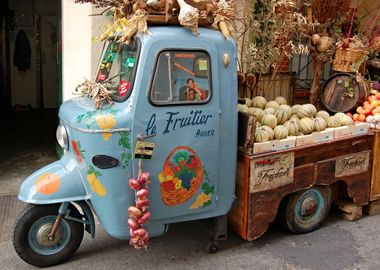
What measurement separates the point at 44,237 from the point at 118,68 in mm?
1594

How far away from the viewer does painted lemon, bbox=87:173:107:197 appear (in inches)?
148

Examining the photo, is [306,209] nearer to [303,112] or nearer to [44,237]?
[303,112]

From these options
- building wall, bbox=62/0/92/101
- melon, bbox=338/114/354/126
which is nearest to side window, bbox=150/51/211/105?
melon, bbox=338/114/354/126

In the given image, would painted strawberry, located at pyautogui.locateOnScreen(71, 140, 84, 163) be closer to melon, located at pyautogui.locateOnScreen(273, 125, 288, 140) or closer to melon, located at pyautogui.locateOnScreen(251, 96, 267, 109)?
melon, located at pyautogui.locateOnScreen(273, 125, 288, 140)

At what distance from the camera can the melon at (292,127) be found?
4.48 meters

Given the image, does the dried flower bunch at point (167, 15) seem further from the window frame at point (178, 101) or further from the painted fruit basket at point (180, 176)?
the painted fruit basket at point (180, 176)

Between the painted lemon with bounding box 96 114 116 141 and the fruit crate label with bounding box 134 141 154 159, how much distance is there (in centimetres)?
24

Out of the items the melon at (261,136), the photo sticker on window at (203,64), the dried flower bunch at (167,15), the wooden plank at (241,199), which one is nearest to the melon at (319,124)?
the melon at (261,136)

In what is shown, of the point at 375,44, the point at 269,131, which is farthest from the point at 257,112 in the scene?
the point at 375,44

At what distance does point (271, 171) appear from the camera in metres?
4.29

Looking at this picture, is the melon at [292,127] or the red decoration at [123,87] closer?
the red decoration at [123,87]

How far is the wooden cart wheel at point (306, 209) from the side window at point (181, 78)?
1.55 meters

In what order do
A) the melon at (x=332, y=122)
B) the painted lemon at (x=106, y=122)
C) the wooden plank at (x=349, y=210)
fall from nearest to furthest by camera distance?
the painted lemon at (x=106, y=122), the melon at (x=332, y=122), the wooden plank at (x=349, y=210)

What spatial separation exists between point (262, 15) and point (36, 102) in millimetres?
6507
